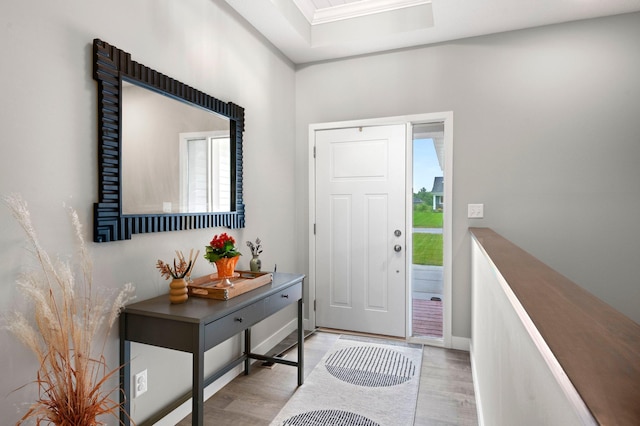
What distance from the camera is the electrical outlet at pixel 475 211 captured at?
3018 millimetres

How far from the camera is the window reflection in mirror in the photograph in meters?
1.76

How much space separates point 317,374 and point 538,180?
7.37ft

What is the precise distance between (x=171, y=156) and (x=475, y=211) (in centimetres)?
235

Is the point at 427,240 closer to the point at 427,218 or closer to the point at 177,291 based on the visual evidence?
the point at 427,218

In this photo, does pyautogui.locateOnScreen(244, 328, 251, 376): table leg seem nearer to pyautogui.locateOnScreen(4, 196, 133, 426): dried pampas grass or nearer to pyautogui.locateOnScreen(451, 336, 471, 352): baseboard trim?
pyautogui.locateOnScreen(4, 196, 133, 426): dried pampas grass

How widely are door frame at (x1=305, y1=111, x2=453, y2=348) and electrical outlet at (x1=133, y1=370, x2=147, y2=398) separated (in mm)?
1898

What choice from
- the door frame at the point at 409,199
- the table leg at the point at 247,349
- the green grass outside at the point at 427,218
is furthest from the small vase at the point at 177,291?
the green grass outside at the point at 427,218

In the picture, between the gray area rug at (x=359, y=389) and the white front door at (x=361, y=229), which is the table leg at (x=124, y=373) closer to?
the gray area rug at (x=359, y=389)

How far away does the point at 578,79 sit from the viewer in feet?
9.20

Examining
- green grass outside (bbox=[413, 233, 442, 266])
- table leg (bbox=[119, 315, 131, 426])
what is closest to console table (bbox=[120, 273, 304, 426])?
table leg (bbox=[119, 315, 131, 426])

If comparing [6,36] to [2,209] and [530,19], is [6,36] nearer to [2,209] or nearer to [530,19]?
[2,209]

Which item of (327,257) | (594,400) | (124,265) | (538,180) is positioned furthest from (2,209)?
(538,180)

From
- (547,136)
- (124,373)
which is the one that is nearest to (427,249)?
(547,136)

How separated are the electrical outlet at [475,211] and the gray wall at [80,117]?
1841 mm
